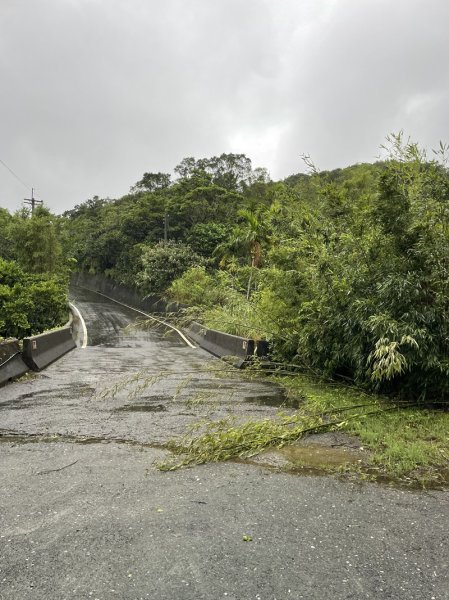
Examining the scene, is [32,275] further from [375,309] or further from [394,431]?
[394,431]

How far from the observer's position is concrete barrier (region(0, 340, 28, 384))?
30.4 ft

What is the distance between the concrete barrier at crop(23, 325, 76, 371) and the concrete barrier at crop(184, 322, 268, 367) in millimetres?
4972

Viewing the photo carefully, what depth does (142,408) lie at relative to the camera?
724 cm

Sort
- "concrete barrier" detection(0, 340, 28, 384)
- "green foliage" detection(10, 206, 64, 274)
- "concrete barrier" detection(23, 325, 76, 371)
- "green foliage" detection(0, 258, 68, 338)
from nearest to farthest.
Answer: "concrete barrier" detection(0, 340, 28, 384), "concrete barrier" detection(23, 325, 76, 371), "green foliage" detection(0, 258, 68, 338), "green foliage" detection(10, 206, 64, 274)

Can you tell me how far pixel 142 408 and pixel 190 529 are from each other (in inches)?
159

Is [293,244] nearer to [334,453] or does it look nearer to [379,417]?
[379,417]

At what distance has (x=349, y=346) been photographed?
309 inches

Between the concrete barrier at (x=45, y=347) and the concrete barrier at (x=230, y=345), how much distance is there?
4972 millimetres

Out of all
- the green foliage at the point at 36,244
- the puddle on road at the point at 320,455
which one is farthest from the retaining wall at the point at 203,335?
the green foliage at the point at 36,244

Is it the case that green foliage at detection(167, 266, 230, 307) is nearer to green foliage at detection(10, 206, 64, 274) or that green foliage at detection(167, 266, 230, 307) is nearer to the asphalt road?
green foliage at detection(10, 206, 64, 274)

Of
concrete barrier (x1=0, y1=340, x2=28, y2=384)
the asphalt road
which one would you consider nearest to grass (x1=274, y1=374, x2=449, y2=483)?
the asphalt road

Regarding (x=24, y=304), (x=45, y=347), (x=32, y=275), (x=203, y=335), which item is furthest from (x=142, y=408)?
(x=32, y=275)

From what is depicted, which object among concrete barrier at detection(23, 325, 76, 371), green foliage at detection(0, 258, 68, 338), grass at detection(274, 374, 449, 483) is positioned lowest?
concrete barrier at detection(23, 325, 76, 371)

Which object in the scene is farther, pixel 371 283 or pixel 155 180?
pixel 155 180
